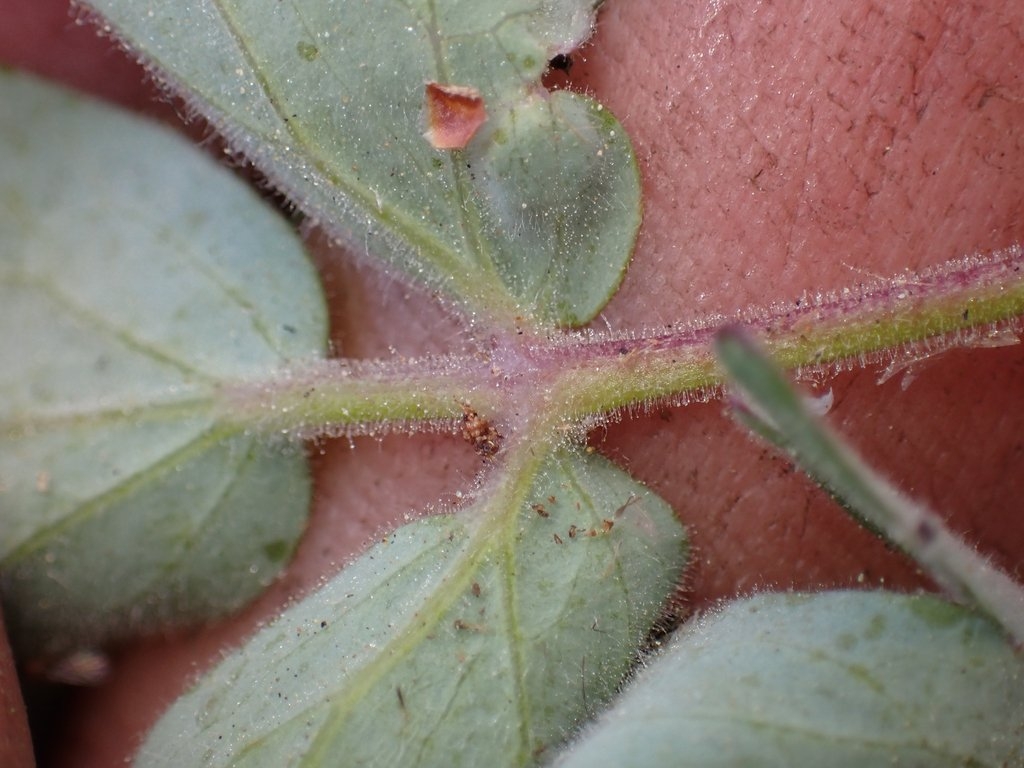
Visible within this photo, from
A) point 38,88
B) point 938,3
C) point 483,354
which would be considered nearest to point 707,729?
point 483,354

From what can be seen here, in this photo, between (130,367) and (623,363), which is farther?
(130,367)

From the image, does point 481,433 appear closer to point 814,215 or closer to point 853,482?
point 814,215

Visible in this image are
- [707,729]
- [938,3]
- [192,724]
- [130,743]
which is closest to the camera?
[707,729]

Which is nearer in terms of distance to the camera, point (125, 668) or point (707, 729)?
point (707, 729)

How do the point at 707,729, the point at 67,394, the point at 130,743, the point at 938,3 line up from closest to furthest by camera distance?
the point at 707,729 → the point at 938,3 → the point at 67,394 → the point at 130,743

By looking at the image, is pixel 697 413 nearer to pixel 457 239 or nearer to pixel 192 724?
pixel 457 239

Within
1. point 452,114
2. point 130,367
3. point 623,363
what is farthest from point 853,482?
point 130,367

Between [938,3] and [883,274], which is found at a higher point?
[938,3]

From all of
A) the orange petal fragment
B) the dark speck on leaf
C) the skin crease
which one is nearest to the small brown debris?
the skin crease
